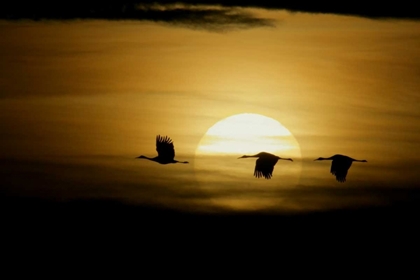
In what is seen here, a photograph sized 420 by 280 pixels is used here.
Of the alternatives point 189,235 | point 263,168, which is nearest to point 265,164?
point 263,168

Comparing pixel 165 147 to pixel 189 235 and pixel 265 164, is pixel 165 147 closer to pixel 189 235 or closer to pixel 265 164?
pixel 265 164

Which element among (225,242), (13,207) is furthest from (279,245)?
(13,207)

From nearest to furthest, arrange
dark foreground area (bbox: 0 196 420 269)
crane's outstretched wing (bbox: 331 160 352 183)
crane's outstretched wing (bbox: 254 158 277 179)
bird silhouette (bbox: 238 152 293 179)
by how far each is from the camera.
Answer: crane's outstretched wing (bbox: 254 158 277 179)
bird silhouette (bbox: 238 152 293 179)
crane's outstretched wing (bbox: 331 160 352 183)
dark foreground area (bbox: 0 196 420 269)

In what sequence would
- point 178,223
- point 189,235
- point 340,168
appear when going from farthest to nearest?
point 189,235, point 178,223, point 340,168

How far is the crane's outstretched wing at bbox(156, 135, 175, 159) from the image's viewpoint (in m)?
47.4

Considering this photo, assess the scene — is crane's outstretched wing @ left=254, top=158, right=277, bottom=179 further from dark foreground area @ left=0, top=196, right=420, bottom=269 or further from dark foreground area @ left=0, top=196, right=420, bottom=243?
dark foreground area @ left=0, top=196, right=420, bottom=269

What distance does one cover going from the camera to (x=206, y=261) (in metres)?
110

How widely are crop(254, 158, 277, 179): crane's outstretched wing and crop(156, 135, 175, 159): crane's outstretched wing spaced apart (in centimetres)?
302

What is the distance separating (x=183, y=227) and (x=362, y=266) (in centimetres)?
1386

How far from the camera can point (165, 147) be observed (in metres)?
47.5

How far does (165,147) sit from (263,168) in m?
3.48

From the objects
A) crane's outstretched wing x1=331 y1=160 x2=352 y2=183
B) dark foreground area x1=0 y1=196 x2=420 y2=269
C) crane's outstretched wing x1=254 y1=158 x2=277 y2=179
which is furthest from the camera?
dark foreground area x1=0 y1=196 x2=420 y2=269

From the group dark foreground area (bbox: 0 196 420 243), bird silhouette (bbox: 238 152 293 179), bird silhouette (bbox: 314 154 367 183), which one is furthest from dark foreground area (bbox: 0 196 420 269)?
bird silhouette (bbox: 238 152 293 179)

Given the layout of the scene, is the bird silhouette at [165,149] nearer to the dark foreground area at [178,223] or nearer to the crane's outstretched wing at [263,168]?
the crane's outstretched wing at [263,168]
